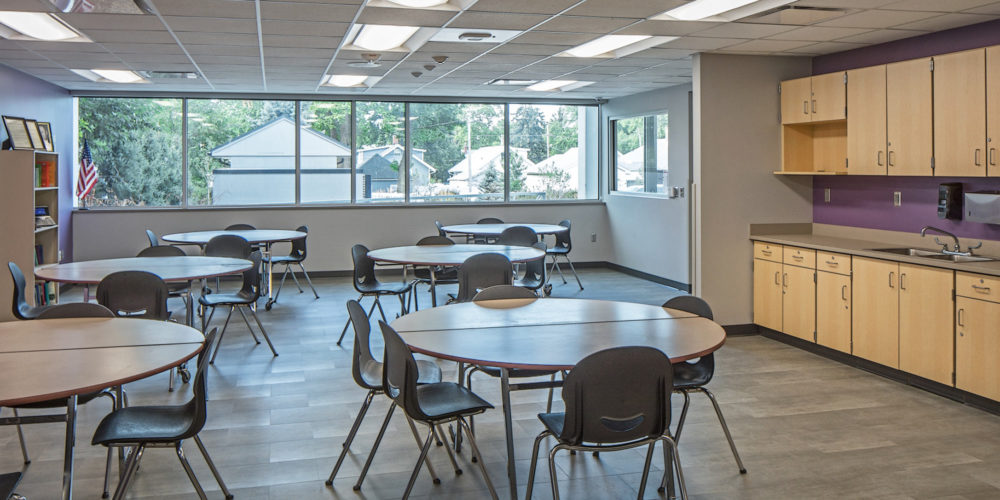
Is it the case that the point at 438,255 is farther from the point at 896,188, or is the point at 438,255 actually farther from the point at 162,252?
the point at 896,188

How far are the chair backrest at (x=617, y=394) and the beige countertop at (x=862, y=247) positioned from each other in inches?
123

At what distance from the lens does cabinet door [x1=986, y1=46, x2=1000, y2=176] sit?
536cm

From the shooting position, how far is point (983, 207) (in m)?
5.79

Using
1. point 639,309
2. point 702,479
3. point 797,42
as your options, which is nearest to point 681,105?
point 797,42

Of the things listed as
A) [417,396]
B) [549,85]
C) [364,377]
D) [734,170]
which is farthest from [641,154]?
[417,396]

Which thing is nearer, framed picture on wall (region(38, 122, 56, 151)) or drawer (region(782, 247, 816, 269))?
drawer (region(782, 247, 816, 269))

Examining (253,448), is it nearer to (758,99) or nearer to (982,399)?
(982,399)

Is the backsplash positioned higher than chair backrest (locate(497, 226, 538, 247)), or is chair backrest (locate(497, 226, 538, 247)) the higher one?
the backsplash

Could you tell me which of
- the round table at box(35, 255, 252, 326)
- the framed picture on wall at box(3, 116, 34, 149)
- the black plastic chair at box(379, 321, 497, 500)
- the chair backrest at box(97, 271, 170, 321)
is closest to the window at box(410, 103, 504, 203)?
the framed picture on wall at box(3, 116, 34, 149)

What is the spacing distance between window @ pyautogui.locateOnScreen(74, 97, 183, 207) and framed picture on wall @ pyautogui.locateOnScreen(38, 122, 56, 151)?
138cm

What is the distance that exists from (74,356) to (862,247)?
5.66m

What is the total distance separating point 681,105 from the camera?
1025 centimetres

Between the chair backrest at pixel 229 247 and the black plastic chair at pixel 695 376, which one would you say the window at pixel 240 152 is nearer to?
the chair backrest at pixel 229 247

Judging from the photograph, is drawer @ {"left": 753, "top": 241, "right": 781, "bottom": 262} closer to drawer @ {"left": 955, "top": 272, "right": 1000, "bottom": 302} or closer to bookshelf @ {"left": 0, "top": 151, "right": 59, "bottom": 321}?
drawer @ {"left": 955, "top": 272, "right": 1000, "bottom": 302}
